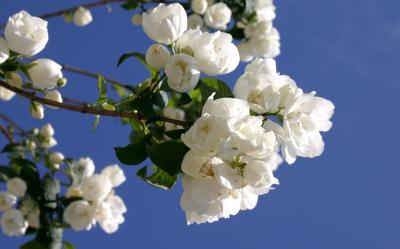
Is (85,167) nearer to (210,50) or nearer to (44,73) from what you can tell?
(44,73)

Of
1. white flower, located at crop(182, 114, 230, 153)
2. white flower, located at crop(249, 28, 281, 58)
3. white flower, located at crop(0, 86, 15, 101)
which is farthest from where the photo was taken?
white flower, located at crop(249, 28, 281, 58)

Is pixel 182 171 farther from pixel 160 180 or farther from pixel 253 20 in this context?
pixel 253 20

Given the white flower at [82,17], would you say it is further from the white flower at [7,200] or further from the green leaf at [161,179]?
the green leaf at [161,179]

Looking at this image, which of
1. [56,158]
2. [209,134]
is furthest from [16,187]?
[209,134]

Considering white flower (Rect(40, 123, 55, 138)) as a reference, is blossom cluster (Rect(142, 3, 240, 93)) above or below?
above

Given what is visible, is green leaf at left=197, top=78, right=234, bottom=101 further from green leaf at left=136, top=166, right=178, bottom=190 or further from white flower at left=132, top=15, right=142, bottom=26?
white flower at left=132, top=15, right=142, bottom=26

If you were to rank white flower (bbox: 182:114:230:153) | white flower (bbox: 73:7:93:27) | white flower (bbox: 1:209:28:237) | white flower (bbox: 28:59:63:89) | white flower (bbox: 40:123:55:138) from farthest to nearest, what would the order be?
white flower (bbox: 73:7:93:27) → white flower (bbox: 40:123:55:138) → white flower (bbox: 1:209:28:237) → white flower (bbox: 28:59:63:89) → white flower (bbox: 182:114:230:153)

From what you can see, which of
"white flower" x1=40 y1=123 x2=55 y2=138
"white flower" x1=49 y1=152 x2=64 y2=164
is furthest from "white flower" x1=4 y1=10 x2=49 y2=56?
"white flower" x1=40 y1=123 x2=55 y2=138

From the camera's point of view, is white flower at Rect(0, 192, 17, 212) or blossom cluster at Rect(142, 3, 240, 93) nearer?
blossom cluster at Rect(142, 3, 240, 93)
